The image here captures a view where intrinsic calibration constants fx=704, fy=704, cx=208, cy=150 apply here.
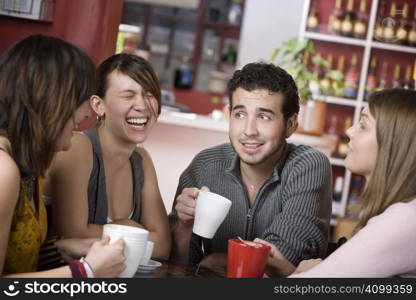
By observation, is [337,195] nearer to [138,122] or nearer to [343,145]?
[343,145]

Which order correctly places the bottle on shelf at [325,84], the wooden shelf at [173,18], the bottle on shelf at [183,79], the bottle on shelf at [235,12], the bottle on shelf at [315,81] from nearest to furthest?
the bottle on shelf at [315,81] → the bottle on shelf at [325,84] → the bottle on shelf at [183,79] → the bottle on shelf at [235,12] → the wooden shelf at [173,18]

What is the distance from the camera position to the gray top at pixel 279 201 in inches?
80.7

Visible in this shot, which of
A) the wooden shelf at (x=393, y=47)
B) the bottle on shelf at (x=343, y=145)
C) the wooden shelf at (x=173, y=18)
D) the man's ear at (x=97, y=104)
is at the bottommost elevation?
the bottle on shelf at (x=343, y=145)

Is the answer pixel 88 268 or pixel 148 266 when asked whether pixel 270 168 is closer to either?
pixel 148 266

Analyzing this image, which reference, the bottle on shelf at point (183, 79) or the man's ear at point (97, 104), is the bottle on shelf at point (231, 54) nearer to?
the bottle on shelf at point (183, 79)

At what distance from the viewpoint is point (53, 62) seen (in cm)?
152

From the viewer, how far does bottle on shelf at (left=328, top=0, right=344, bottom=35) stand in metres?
6.53

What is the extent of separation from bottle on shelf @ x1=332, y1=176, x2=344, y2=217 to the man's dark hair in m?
4.29

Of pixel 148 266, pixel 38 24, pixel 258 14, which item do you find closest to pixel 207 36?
pixel 258 14

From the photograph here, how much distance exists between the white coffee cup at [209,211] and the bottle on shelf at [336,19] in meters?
5.12

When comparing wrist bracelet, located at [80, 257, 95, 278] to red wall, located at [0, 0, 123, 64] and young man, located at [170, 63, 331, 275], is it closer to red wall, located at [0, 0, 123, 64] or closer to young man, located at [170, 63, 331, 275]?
young man, located at [170, 63, 331, 275]

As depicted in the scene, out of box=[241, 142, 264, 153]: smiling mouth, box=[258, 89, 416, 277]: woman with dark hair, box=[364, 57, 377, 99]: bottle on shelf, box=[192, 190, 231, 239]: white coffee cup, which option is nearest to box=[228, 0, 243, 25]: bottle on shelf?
box=[364, 57, 377, 99]: bottle on shelf

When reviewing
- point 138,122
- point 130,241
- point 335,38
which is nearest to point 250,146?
point 138,122

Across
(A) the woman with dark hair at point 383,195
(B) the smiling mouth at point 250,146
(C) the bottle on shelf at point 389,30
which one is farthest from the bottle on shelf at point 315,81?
(A) the woman with dark hair at point 383,195
